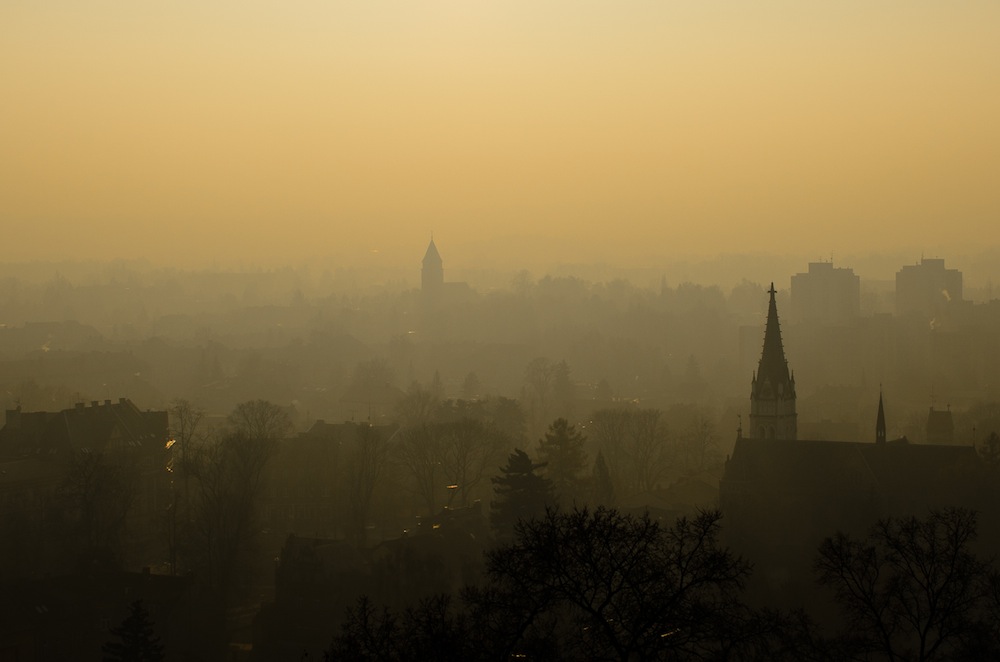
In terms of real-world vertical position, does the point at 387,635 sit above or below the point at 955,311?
below

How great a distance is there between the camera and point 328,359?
139750 mm

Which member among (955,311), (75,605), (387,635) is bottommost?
(75,605)

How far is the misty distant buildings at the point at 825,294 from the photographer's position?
16738 cm

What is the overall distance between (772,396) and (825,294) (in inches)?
4941

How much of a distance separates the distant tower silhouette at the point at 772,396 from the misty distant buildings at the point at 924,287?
127164mm

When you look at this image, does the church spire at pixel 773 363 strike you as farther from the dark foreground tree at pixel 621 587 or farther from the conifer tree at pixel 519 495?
the dark foreground tree at pixel 621 587

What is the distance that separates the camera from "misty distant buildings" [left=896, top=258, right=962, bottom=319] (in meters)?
172

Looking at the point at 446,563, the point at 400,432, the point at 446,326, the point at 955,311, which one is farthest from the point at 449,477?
the point at 446,326

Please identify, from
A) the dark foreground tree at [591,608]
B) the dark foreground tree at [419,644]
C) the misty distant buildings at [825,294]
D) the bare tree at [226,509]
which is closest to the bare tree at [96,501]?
the bare tree at [226,509]

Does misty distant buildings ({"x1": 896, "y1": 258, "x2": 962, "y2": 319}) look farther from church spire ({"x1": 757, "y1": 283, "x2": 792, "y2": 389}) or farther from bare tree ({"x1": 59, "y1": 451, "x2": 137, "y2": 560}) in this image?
bare tree ({"x1": 59, "y1": 451, "x2": 137, "y2": 560})

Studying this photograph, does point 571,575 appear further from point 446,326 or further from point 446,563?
point 446,326

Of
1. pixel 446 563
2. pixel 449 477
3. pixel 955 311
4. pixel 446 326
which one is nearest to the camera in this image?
pixel 446 563

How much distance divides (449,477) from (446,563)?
19.9 metres

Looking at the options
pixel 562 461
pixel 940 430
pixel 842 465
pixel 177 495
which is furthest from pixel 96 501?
pixel 940 430
